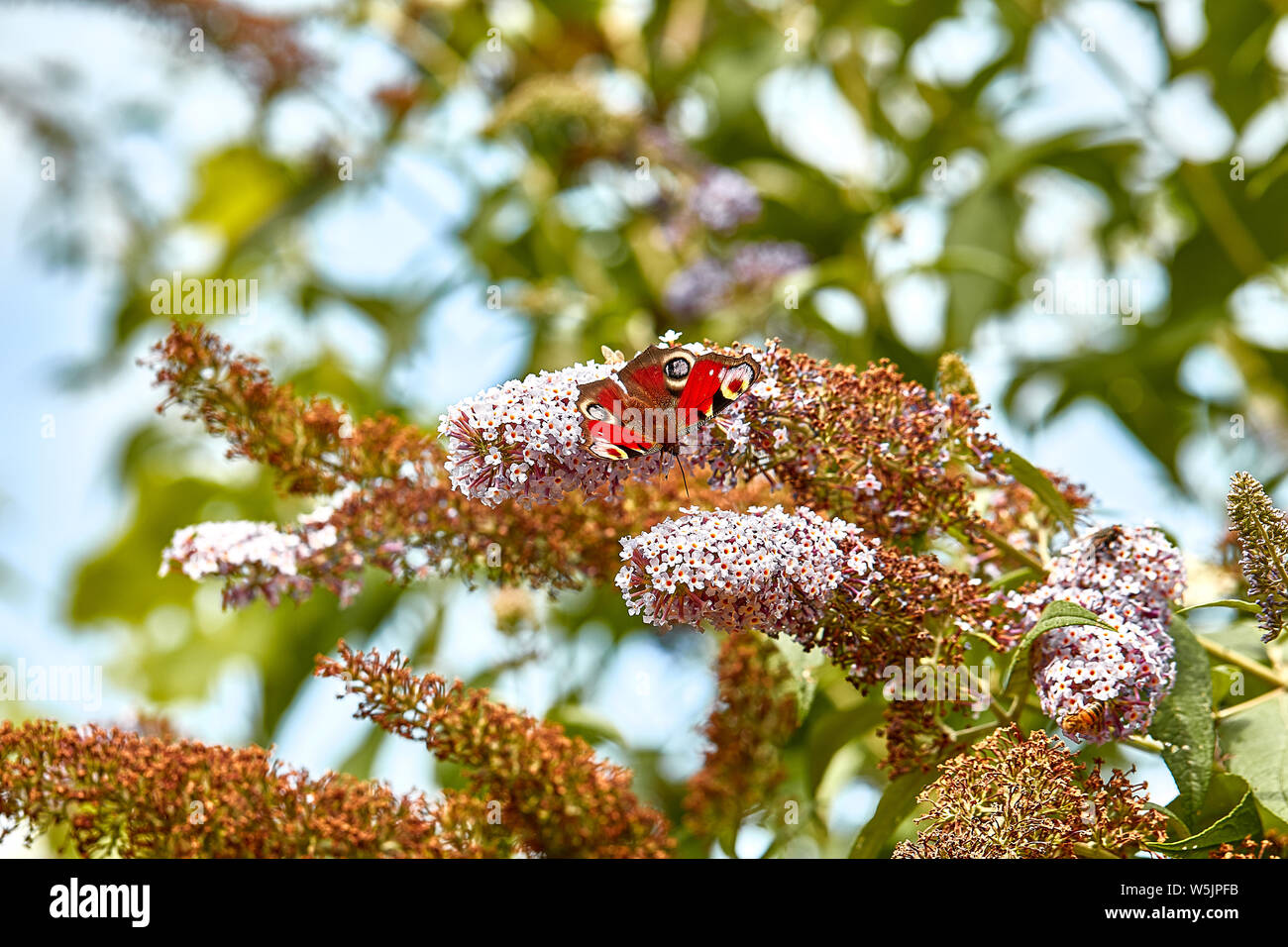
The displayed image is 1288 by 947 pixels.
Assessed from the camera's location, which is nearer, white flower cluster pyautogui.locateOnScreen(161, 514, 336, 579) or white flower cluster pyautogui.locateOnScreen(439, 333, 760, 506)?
white flower cluster pyautogui.locateOnScreen(439, 333, 760, 506)

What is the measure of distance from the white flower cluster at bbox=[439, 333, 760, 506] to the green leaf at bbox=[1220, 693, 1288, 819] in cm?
67

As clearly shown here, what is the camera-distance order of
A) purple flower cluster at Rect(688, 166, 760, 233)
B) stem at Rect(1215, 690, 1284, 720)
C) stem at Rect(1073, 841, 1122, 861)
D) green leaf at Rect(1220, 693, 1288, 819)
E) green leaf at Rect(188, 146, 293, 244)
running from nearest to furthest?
stem at Rect(1073, 841, 1122, 861), green leaf at Rect(1220, 693, 1288, 819), stem at Rect(1215, 690, 1284, 720), purple flower cluster at Rect(688, 166, 760, 233), green leaf at Rect(188, 146, 293, 244)

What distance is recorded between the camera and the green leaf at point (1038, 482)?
4.03 ft

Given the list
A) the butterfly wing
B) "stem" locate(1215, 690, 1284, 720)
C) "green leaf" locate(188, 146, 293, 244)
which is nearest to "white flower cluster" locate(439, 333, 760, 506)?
the butterfly wing

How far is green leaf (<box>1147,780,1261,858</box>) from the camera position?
40.9 inches

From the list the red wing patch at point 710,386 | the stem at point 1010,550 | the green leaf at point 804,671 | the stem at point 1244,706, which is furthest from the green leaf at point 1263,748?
the red wing patch at point 710,386

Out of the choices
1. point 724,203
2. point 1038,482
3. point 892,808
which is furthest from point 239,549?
point 724,203

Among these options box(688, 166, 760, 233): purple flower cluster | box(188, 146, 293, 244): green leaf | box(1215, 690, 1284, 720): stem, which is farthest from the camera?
box(188, 146, 293, 244): green leaf

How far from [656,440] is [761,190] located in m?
1.76

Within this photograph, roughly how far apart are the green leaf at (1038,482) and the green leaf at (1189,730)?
19 cm

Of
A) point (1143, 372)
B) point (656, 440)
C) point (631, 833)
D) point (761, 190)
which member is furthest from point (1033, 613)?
point (761, 190)

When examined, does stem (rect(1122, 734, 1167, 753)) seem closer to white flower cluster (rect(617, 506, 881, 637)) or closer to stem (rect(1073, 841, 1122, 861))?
stem (rect(1073, 841, 1122, 861))

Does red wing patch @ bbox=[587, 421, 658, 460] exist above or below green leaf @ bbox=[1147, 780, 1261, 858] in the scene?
above

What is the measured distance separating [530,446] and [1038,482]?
1.78ft
